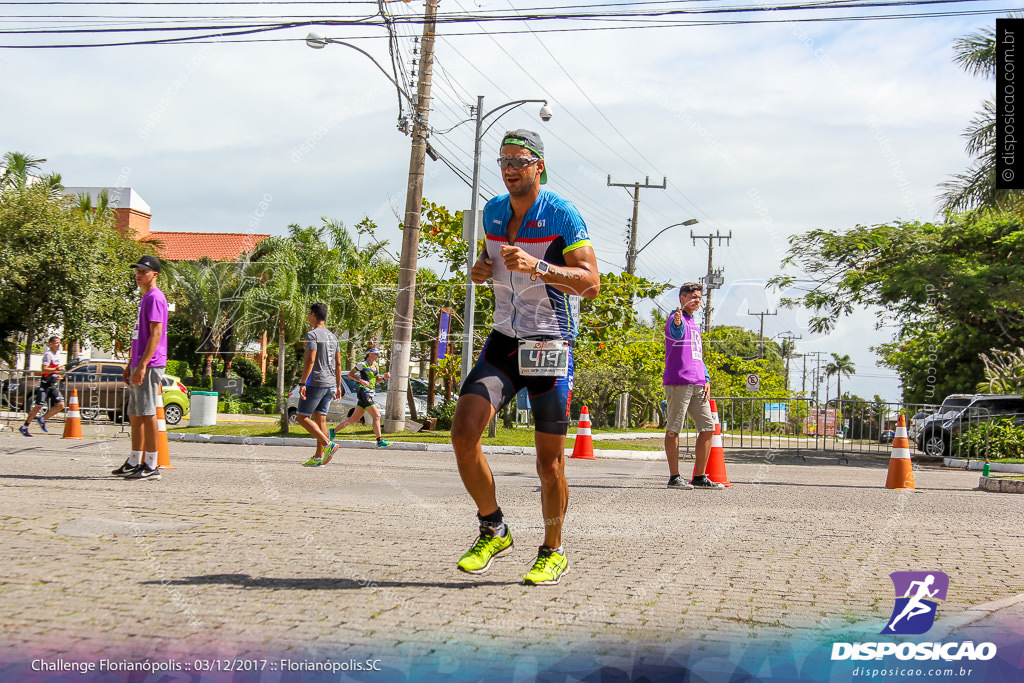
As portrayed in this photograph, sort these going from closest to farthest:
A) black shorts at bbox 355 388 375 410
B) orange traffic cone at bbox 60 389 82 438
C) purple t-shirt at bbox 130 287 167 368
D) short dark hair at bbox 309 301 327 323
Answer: purple t-shirt at bbox 130 287 167 368 → short dark hair at bbox 309 301 327 323 → black shorts at bbox 355 388 375 410 → orange traffic cone at bbox 60 389 82 438

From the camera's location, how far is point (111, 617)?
3469 mm

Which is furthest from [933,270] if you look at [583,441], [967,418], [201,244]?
[201,244]

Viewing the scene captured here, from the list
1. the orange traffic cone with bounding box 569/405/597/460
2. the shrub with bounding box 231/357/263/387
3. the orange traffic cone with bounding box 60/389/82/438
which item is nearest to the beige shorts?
the orange traffic cone with bounding box 569/405/597/460

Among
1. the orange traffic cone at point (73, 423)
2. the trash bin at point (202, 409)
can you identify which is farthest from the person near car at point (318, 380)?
the trash bin at point (202, 409)

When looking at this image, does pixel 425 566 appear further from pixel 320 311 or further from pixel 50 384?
pixel 50 384

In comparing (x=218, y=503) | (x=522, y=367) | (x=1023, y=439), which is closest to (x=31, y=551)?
(x=218, y=503)

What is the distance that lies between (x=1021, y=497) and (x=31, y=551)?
390 inches

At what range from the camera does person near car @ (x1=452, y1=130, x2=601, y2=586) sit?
4.41 metres

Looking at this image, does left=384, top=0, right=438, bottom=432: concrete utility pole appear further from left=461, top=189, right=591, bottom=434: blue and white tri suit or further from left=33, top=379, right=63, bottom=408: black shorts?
left=461, top=189, right=591, bottom=434: blue and white tri suit

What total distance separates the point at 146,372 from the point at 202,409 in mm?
13819

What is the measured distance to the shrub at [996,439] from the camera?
18.5 m

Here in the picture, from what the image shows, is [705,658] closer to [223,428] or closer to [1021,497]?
[1021,497]

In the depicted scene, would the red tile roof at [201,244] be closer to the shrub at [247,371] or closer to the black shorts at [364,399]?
the shrub at [247,371]

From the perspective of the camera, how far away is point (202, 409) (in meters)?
21.4
